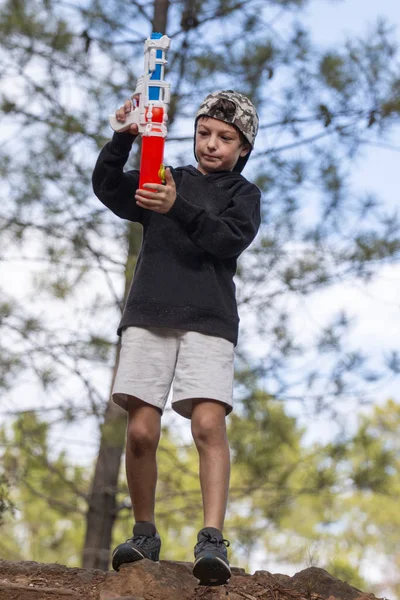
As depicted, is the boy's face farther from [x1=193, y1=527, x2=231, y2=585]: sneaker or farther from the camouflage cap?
[x1=193, y1=527, x2=231, y2=585]: sneaker

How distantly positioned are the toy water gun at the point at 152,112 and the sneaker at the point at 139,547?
108 cm

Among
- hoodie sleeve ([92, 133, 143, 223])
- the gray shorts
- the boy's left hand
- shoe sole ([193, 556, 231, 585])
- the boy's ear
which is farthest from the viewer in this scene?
the boy's ear

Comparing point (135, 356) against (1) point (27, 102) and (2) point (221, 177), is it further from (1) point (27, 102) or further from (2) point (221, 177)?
(1) point (27, 102)

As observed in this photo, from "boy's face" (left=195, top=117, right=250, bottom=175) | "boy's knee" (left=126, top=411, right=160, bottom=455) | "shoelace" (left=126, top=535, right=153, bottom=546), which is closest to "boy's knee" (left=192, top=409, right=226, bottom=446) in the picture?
"boy's knee" (left=126, top=411, right=160, bottom=455)

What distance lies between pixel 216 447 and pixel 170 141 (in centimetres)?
369

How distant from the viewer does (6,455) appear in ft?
19.7

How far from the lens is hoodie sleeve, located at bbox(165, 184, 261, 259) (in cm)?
258

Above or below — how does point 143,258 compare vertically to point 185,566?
above

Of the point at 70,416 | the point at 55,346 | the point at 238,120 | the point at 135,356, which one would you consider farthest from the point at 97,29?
the point at 135,356

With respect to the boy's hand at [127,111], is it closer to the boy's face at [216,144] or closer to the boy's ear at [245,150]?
the boy's face at [216,144]

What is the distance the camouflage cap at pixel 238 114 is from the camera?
2789 mm

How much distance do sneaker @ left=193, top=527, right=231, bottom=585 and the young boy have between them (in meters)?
0.06

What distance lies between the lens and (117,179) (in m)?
2.79

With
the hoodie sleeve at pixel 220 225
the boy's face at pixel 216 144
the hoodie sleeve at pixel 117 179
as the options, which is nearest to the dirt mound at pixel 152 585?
the hoodie sleeve at pixel 220 225
